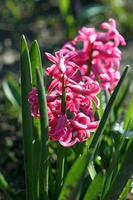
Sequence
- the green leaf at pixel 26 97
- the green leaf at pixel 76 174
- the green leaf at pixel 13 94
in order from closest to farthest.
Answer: the green leaf at pixel 76 174 < the green leaf at pixel 26 97 < the green leaf at pixel 13 94

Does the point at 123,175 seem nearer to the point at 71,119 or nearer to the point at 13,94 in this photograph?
the point at 71,119

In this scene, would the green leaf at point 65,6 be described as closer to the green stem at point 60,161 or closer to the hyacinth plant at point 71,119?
the hyacinth plant at point 71,119

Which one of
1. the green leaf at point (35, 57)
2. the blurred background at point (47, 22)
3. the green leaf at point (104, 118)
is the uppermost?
the blurred background at point (47, 22)

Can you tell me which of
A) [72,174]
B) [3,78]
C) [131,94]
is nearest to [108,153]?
[72,174]

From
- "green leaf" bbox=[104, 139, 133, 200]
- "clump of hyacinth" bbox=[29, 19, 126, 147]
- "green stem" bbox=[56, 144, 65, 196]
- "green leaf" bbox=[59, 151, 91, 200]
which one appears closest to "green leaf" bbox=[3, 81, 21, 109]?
"green stem" bbox=[56, 144, 65, 196]

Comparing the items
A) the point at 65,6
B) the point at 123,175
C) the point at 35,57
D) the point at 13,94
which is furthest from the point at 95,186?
the point at 65,6

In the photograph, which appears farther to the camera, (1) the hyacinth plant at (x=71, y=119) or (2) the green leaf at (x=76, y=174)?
(1) the hyacinth plant at (x=71, y=119)

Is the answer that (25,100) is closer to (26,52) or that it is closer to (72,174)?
(26,52)

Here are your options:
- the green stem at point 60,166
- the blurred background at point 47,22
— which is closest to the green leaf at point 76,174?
the green stem at point 60,166

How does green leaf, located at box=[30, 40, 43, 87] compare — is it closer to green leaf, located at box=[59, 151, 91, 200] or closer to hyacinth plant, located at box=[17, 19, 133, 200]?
hyacinth plant, located at box=[17, 19, 133, 200]

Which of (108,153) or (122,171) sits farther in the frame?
(108,153)

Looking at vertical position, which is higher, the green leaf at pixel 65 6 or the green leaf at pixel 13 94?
the green leaf at pixel 65 6
